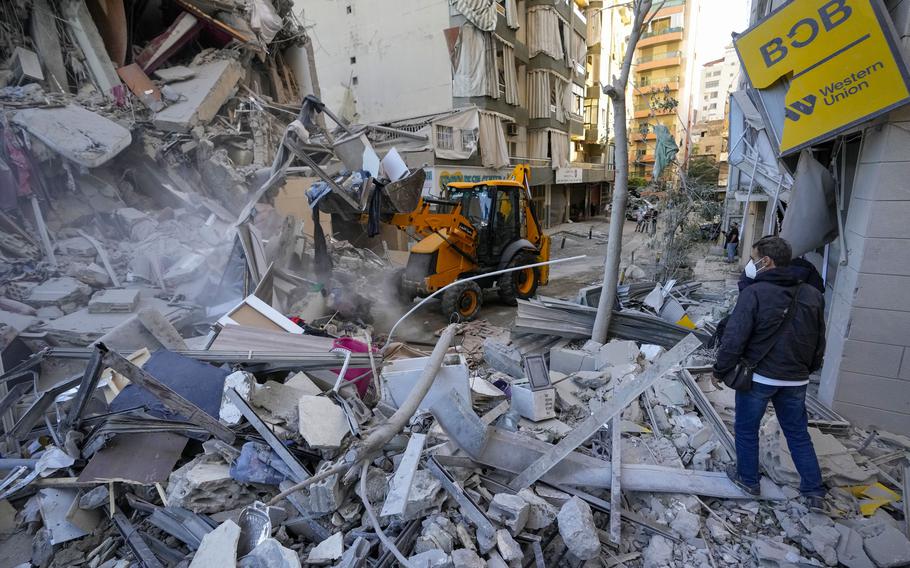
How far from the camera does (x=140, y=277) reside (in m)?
6.57

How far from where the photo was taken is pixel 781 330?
8.33 ft

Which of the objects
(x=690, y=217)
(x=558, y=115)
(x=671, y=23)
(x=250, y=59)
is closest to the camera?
(x=690, y=217)

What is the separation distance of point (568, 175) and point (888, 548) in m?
22.1

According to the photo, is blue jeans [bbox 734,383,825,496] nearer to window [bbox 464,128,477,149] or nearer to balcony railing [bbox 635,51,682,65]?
window [bbox 464,128,477,149]

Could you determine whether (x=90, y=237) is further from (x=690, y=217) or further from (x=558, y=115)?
(x=558, y=115)

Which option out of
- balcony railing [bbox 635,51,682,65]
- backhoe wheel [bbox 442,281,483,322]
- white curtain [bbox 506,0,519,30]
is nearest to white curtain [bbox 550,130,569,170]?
white curtain [bbox 506,0,519,30]

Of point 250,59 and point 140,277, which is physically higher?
point 250,59

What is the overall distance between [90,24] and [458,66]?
11.1 meters

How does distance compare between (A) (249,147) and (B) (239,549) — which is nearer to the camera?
(B) (239,549)

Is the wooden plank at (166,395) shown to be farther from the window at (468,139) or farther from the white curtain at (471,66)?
the white curtain at (471,66)

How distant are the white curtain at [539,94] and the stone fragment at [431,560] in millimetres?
21888

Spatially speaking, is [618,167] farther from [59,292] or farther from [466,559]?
[59,292]

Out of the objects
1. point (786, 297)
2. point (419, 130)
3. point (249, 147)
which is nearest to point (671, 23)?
point (419, 130)

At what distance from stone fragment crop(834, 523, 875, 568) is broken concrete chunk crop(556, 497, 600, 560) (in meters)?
1.36
